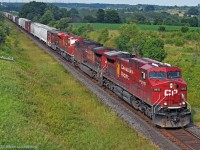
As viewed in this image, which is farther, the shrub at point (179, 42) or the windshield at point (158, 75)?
the shrub at point (179, 42)

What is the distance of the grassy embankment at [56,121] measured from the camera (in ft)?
51.8

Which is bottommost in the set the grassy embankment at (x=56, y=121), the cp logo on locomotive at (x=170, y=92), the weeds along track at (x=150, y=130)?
the weeds along track at (x=150, y=130)

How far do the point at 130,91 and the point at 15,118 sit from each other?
10105mm

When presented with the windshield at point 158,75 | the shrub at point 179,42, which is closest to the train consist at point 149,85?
the windshield at point 158,75

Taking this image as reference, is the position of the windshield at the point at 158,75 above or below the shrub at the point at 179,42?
above

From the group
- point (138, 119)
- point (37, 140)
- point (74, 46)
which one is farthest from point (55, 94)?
point (74, 46)

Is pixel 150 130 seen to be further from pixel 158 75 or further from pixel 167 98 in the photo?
pixel 158 75

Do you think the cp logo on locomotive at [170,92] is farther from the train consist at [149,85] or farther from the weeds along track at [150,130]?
the weeds along track at [150,130]

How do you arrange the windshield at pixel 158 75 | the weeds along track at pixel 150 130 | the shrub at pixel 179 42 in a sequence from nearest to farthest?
the weeds along track at pixel 150 130 < the windshield at pixel 158 75 < the shrub at pixel 179 42

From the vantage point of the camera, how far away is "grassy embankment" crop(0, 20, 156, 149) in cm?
1579

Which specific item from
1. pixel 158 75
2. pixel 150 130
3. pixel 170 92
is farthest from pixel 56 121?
pixel 170 92

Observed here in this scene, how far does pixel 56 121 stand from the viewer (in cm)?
1989

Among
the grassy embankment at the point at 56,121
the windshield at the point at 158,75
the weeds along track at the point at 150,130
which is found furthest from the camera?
the windshield at the point at 158,75

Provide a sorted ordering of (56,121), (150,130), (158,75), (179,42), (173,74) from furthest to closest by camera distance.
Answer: (179,42), (173,74), (158,75), (150,130), (56,121)
